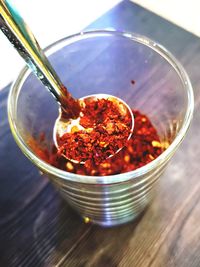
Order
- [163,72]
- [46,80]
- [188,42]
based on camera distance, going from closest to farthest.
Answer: [46,80], [163,72], [188,42]

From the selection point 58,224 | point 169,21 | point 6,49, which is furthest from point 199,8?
point 58,224

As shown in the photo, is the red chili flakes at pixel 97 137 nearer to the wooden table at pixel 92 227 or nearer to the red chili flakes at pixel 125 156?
the red chili flakes at pixel 125 156

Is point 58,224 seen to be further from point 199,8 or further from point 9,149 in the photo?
point 199,8

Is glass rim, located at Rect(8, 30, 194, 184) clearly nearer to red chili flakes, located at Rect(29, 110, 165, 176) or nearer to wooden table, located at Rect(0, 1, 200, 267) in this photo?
red chili flakes, located at Rect(29, 110, 165, 176)

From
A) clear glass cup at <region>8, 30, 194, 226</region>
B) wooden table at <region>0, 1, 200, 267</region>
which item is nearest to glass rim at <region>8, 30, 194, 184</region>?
clear glass cup at <region>8, 30, 194, 226</region>

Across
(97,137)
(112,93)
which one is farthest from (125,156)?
(112,93)

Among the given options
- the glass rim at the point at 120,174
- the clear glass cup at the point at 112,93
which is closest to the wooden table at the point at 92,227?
the clear glass cup at the point at 112,93

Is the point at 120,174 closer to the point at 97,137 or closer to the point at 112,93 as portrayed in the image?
the point at 97,137
